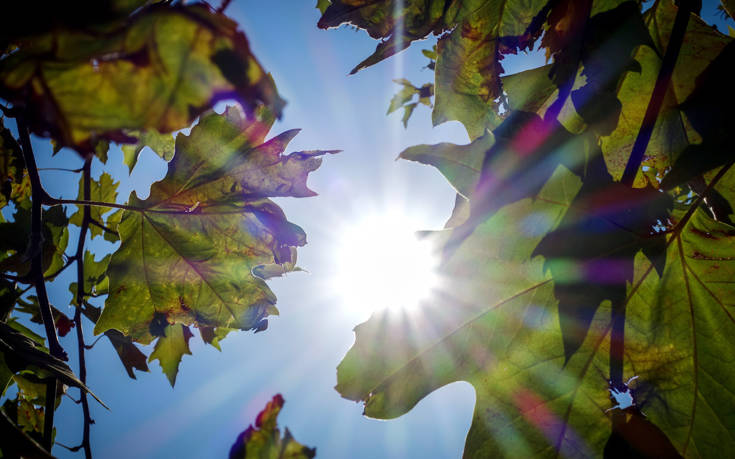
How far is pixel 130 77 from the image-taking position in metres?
0.36

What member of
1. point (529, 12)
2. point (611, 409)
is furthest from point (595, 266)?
point (529, 12)

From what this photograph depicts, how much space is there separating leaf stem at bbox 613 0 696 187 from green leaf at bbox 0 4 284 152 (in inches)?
39.8

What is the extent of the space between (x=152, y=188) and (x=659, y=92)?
5.54 ft

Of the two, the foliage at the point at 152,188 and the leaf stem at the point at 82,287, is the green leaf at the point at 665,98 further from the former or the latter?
the leaf stem at the point at 82,287

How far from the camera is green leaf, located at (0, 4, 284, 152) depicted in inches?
13.6

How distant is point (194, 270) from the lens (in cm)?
137

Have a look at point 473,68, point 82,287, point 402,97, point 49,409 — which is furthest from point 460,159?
point 402,97

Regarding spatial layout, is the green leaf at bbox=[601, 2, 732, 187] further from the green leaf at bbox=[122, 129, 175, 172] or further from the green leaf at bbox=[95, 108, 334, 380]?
the green leaf at bbox=[122, 129, 175, 172]

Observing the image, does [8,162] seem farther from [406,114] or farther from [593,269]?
[406,114]

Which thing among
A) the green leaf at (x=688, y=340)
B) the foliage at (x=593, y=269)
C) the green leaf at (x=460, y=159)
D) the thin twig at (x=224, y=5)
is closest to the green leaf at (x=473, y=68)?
the foliage at (x=593, y=269)

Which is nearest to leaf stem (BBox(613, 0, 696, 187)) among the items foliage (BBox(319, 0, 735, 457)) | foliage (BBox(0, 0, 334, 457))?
foliage (BBox(319, 0, 735, 457))

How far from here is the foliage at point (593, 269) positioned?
36.5 inches

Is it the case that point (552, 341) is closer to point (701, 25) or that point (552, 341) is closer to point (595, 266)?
point (595, 266)

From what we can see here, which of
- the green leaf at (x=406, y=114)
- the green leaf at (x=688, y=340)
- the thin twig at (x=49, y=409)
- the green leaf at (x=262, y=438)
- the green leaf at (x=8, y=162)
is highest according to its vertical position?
the green leaf at (x=406, y=114)
